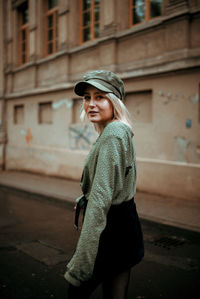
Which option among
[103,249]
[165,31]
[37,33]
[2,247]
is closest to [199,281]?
[103,249]

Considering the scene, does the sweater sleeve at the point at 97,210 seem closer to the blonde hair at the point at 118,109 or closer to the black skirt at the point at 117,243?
the black skirt at the point at 117,243

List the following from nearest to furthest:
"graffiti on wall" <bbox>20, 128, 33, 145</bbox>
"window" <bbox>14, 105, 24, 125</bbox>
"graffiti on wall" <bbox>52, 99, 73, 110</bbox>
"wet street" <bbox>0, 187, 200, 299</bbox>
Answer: "wet street" <bbox>0, 187, 200, 299</bbox>, "graffiti on wall" <bbox>52, 99, 73, 110</bbox>, "graffiti on wall" <bbox>20, 128, 33, 145</bbox>, "window" <bbox>14, 105, 24, 125</bbox>

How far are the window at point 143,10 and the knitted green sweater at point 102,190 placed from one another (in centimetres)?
737

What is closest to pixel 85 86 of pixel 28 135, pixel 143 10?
pixel 143 10

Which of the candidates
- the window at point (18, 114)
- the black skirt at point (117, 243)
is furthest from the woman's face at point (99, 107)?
the window at point (18, 114)

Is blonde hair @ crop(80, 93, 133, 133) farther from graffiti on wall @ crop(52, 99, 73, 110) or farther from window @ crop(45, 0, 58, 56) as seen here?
window @ crop(45, 0, 58, 56)

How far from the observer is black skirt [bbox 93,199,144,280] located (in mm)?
1652

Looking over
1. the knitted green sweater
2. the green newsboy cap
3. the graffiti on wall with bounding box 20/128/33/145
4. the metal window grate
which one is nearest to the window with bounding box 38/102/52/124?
the graffiti on wall with bounding box 20/128/33/145

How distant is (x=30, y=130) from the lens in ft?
40.8

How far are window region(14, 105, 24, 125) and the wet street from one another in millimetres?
7544

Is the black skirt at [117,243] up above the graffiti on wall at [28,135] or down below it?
below

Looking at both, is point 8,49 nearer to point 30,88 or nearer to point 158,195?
point 30,88

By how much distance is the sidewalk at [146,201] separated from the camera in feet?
18.0

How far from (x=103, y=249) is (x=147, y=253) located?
9.13 feet
